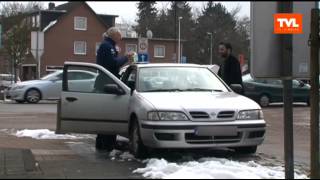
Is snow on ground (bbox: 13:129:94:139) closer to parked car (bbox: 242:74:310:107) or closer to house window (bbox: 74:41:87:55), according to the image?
parked car (bbox: 242:74:310:107)

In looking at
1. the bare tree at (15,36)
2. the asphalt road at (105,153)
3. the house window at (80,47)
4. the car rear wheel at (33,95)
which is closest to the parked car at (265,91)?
the car rear wheel at (33,95)

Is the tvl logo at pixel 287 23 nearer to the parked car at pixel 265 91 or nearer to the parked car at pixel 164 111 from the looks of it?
the parked car at pixel 164 111

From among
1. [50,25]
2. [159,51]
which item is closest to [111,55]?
[50,25]

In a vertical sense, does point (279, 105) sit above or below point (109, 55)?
below

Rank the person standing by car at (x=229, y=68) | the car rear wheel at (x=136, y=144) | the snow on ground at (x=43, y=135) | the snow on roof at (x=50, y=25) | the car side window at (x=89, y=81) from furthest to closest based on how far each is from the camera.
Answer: the snow on roof at (x=50, y=25) → the snow on ground at (x=43, y=135) → the person standing by car at (x=229, y=68) → the car side window at (x=89, y=81) → the car rear wheel at (x=136, y=144)

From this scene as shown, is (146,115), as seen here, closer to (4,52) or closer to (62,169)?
(62,169)

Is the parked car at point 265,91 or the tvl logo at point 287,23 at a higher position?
the tvl logo at point 287,23

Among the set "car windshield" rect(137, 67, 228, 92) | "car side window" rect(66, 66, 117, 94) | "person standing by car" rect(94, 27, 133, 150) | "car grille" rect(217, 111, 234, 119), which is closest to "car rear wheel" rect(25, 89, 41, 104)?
"person standing by car" rect(94, 27, 133, 150)

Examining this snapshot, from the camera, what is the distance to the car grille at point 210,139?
9.27 metres

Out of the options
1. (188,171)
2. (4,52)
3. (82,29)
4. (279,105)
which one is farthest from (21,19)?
(188,171)

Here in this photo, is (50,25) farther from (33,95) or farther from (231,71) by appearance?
(231,71)

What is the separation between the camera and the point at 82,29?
7394 centimetres

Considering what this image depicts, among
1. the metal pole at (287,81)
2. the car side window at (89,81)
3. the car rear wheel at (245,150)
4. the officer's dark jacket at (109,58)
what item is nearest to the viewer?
the metal pole at (287,81)

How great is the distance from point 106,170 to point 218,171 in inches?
63.8
